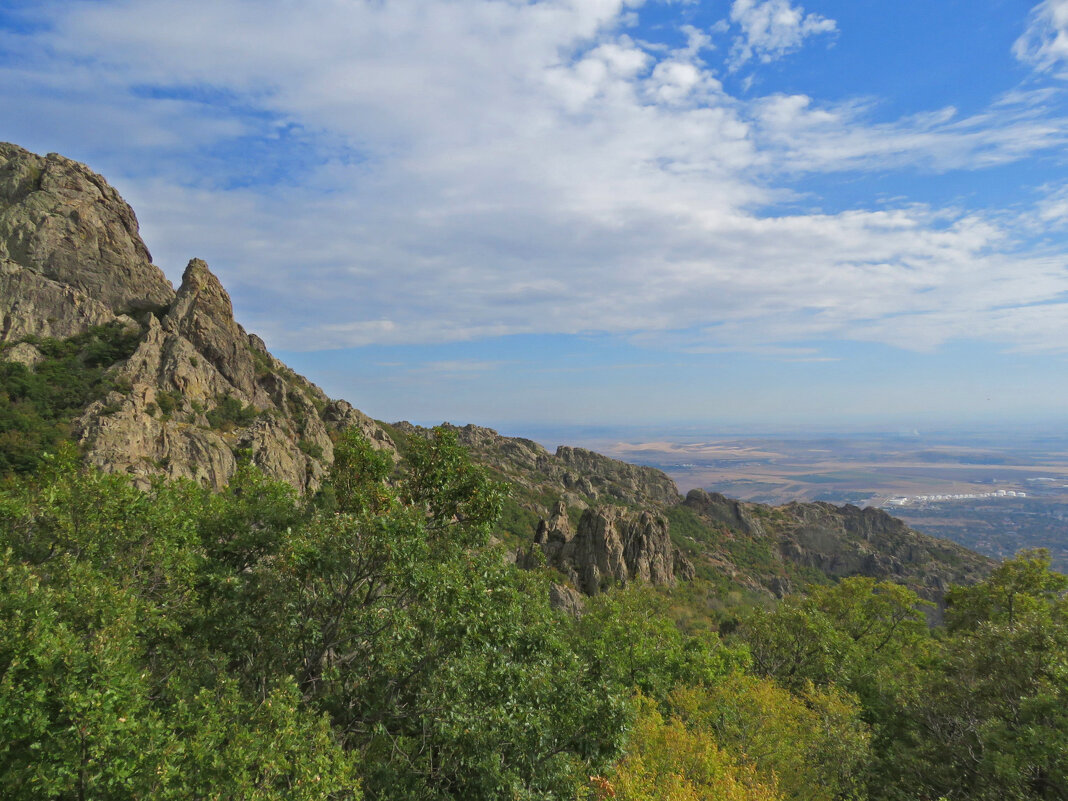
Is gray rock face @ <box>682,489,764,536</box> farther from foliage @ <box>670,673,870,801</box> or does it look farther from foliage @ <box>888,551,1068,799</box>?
foliage @ <box>670,673,870,801</box>

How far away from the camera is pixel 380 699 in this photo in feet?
45.3

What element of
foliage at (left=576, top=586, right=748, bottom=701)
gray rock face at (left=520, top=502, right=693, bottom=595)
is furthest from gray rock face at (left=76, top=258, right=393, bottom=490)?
gray rock face at (left=520, top=502, right=693, bottom=595)

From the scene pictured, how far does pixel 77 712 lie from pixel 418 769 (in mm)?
8643

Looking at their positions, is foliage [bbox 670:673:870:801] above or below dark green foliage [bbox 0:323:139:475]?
below

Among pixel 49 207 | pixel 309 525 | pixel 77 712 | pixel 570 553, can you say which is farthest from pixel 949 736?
pixel 49 207

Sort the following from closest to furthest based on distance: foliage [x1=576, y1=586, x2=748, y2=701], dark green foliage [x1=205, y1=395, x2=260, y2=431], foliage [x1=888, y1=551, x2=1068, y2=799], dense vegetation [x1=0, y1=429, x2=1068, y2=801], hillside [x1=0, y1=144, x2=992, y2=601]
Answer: dense vegetation [x1=0, y1=429, x2=1068, y2=801] → foliage [x1=888, y1=551, x2=1068, y2=799] → foliage [x1=576, y1=586, x2=748, y2=701] → hillside [x1=0, y1=144, x2=992, y2=601] → dark green foliage [x1=205, y1=395, x2=260, y2=431]

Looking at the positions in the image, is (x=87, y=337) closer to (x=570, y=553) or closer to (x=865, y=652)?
(x=570, y=553)

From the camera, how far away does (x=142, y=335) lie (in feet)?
205

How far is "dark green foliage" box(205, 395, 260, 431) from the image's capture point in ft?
196

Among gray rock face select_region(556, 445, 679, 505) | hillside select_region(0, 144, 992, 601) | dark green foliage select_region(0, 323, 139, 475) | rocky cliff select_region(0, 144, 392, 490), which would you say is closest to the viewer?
dark green foliage select_region(0, 323, 139, 475)

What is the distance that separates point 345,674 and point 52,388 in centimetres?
6055

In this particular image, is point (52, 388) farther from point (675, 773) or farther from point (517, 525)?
point (675, 773)

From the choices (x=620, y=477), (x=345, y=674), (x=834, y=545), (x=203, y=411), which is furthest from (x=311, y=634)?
(x=620, y=477)

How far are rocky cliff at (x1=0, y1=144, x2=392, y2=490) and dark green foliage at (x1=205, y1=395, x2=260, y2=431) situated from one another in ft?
0.52
